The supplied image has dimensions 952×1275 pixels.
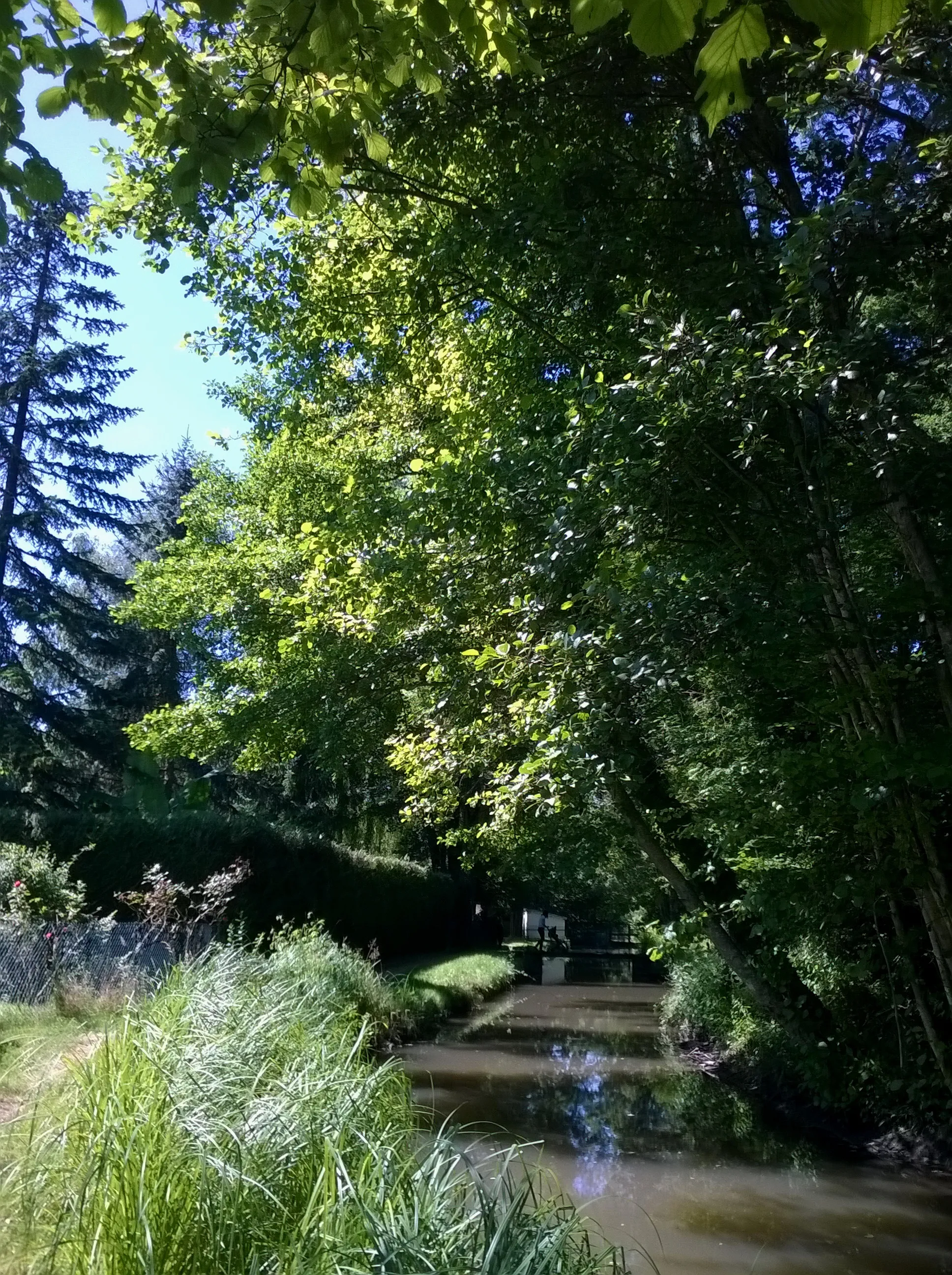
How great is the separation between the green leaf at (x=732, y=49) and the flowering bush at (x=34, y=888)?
1162 centimetres

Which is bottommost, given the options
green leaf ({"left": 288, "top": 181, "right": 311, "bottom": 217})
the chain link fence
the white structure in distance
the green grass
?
the green grass

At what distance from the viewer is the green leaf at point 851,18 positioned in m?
1.94

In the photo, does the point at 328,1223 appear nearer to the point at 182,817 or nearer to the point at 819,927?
the point at 819,927

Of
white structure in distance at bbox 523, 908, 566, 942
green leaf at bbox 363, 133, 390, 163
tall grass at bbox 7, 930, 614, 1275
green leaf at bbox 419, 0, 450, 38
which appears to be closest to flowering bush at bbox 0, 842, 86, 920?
tall grass at bbox 7, 930, 614, 1275

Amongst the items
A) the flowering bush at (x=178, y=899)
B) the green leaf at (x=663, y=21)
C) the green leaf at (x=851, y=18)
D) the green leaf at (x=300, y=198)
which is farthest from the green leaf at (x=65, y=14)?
the flowering bush at (x=178, y=899)

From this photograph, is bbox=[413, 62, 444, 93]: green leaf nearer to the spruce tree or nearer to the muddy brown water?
the muddy brown water

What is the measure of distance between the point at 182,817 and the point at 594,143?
14.2 m

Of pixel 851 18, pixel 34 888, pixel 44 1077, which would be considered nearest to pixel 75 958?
pixel 34 888

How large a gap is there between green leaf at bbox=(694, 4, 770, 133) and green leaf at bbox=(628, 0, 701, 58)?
0.45 ft

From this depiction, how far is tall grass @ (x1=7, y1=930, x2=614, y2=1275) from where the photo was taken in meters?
2.94

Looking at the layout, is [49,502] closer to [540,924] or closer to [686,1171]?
[686,1171]

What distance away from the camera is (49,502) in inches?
871

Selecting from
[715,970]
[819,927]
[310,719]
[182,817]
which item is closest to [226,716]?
[310,719]

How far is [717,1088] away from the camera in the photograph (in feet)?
40.9
